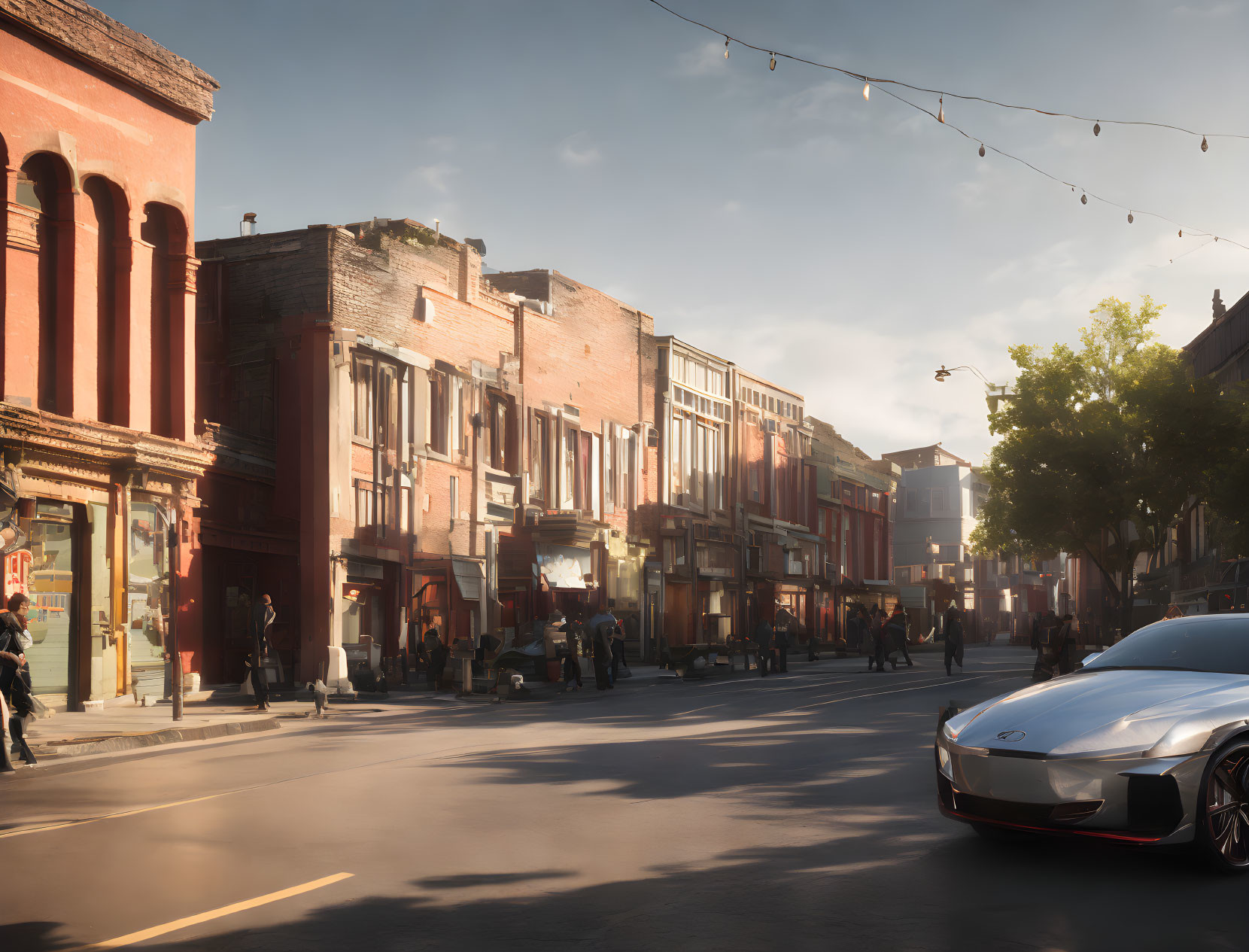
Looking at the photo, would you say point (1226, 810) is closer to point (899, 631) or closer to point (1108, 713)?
point (1108, 713)

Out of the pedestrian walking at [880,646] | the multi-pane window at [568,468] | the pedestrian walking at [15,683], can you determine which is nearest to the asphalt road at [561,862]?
the pedestrian walking at [15,683]

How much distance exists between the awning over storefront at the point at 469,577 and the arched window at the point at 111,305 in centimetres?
1204

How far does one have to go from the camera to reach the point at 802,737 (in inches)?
603

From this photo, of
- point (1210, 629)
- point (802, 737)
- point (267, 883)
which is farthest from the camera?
point (802, 737)

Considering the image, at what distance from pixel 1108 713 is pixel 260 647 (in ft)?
54.9

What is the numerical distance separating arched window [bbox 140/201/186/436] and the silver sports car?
2045cm

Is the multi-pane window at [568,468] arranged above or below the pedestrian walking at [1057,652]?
above

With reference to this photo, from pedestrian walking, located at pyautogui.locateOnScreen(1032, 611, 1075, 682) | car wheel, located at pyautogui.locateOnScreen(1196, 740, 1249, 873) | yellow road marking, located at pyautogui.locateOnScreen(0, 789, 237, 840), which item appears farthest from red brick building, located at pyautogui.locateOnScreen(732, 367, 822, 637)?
car wheel, located at pyautogui.locateOnScreen(1196, 740, 1249, 873)

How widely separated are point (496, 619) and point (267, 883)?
28.9 metres

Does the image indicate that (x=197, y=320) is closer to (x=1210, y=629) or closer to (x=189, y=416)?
(x=189, y=416)

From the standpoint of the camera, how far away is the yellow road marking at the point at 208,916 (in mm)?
5738

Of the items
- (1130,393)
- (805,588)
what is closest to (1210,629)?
(1130,393)

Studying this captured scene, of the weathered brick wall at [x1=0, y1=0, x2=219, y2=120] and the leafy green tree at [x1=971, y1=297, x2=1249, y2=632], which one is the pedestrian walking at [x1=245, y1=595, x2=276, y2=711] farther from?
the leafy green tree at [x1=971, y1=297, x2=1249, y2=632]

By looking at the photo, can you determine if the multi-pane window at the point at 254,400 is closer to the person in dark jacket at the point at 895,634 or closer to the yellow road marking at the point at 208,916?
the person in dark jacket at the point at 895,634
